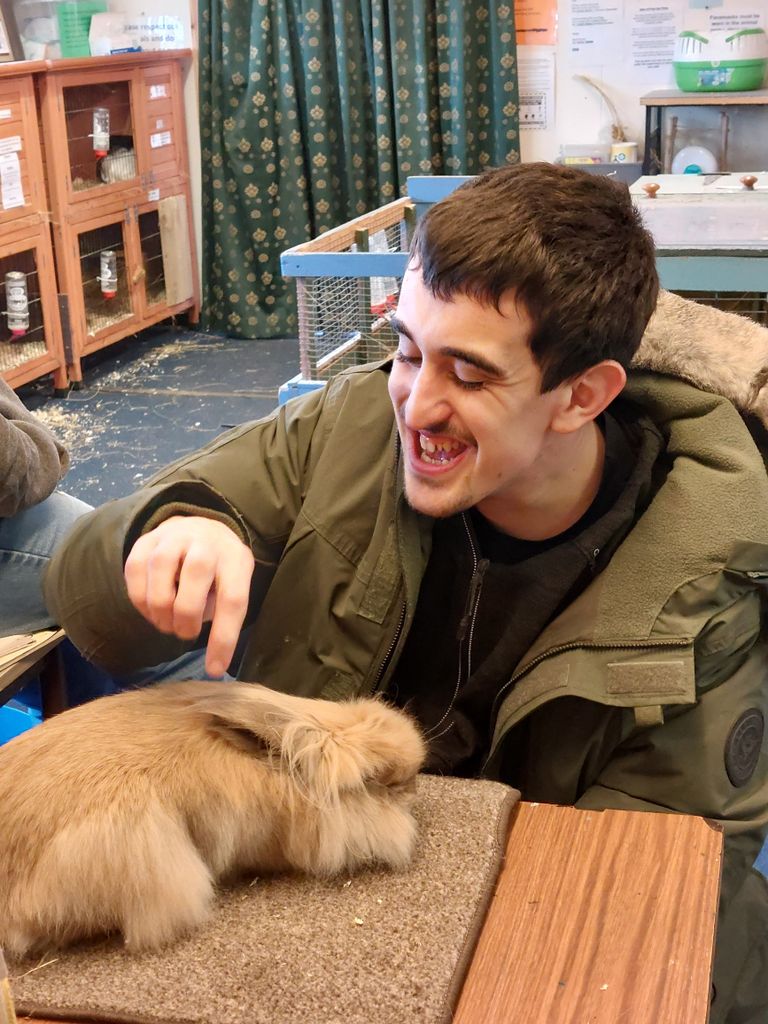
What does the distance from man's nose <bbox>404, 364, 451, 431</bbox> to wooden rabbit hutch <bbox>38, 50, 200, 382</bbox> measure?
3.94 metres

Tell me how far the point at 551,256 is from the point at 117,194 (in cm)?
435

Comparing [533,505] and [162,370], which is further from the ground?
[533,505]

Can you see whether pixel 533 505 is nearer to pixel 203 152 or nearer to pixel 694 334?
pixel 694 334

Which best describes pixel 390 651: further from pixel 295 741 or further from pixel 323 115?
pixel 323 115

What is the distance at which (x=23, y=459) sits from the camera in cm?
178

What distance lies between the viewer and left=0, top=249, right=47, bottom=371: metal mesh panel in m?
4.64

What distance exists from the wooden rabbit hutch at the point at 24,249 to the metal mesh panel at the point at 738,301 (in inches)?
113

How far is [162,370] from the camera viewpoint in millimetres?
5215

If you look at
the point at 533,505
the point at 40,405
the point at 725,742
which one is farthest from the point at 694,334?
the point at 40,405

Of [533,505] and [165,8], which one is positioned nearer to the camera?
[533,505]

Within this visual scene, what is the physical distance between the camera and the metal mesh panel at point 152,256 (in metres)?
5.54

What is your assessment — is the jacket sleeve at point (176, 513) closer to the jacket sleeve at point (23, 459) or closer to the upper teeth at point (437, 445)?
the upper teeth at point (437, 445)

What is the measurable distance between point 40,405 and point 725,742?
410cm

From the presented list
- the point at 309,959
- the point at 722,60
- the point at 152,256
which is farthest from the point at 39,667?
the point at 152,256
